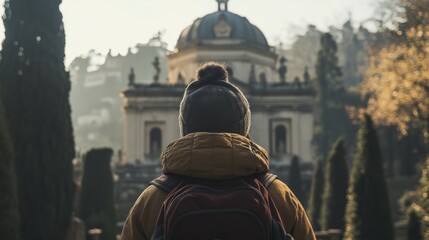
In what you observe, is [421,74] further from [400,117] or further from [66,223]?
[66,223]

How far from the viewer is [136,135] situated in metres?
38.8

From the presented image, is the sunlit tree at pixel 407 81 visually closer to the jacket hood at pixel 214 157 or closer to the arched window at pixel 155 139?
the arched window at pixel 155 139

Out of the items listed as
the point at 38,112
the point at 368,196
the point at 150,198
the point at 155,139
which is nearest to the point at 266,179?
the point at 150,198

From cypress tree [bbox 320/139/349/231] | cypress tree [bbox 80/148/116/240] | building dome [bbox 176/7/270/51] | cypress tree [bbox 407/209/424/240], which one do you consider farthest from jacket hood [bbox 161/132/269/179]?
building dome [bbox 176/7/270/51]

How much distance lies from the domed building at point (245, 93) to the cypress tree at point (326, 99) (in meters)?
4.33

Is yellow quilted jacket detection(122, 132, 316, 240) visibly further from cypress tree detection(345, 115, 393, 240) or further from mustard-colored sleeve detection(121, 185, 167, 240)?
cypress tree detection(345, 115, 393, 240)

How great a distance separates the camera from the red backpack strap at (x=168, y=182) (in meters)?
2.87

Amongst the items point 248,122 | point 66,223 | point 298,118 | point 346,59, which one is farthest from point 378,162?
point 346,59

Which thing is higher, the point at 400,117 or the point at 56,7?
the point at 56,7

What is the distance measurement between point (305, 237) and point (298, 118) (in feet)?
121

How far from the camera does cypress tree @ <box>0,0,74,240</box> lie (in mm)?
14250

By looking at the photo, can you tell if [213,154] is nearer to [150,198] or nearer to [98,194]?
[150,198]

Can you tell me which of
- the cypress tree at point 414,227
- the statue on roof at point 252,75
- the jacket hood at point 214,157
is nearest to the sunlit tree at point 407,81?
the statue on roof at point 252,75

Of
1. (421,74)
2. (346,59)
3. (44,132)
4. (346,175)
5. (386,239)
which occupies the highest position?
(346,59)
